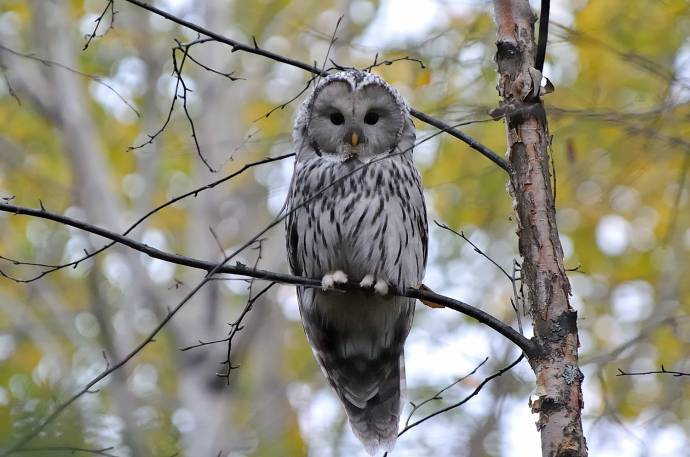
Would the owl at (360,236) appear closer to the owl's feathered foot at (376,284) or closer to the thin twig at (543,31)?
the owl's feathered foot at (376,284)

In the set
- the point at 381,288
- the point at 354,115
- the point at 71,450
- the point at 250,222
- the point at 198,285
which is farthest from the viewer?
the point at 250,222

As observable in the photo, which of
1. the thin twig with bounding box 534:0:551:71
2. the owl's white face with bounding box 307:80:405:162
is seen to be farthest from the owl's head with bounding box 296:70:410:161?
the thin twig with bounding box 534:0:551:71

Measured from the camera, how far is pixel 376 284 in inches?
154

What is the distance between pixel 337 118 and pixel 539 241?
5.06 feet

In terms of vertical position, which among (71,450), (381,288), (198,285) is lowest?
(71,450)

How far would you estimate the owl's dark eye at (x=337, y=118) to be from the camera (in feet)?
14.0

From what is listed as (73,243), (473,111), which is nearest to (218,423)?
(73,243)

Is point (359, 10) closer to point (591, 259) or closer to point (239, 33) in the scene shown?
point (239, 33)

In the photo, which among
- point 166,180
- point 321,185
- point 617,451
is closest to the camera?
point 321,185

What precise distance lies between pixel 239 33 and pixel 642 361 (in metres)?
4.98

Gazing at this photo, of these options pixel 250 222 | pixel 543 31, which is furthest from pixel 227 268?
pixel 250 222

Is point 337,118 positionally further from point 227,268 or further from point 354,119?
point 227,268

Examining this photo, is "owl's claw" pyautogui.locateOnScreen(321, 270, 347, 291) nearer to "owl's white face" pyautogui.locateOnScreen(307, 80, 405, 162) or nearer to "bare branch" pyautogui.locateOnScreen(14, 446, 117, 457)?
"owl's white face" pyautogui.locateOnScreen(307, 80, 405, 162)

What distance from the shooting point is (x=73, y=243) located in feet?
30.6
